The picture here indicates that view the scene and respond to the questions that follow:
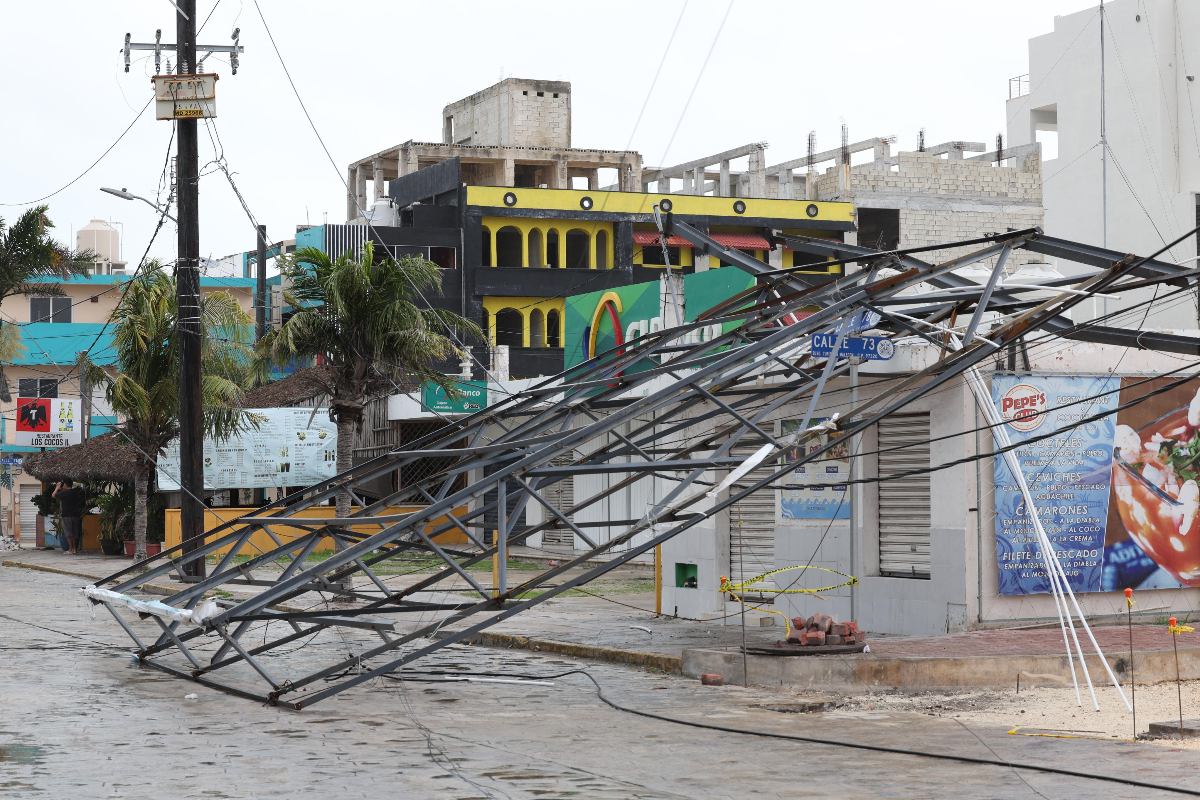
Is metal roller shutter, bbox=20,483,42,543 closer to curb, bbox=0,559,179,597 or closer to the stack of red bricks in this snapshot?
curb, bbox=0,559,179,597

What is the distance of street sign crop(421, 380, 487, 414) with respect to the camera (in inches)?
1307

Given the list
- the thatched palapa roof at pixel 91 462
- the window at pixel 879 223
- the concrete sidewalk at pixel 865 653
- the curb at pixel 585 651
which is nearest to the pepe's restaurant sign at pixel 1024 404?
the concrete sidewalk at pixel 865 653

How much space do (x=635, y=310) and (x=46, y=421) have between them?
78.4 feet

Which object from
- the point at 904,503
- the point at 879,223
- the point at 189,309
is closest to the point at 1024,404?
the point at 904,503

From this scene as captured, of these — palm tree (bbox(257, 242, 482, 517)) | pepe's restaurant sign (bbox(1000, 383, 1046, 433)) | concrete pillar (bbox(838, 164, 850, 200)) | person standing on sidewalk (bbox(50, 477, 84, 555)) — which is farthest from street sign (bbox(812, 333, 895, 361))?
concrete pillar (bbox(838, 164, 850, 200))

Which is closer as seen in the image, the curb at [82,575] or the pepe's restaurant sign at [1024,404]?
the pepe's restaurant sign at [1024,404]

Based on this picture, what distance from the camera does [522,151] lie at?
72.9m

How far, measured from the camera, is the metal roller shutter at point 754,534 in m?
18.1

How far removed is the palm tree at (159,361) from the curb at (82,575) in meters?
2.00

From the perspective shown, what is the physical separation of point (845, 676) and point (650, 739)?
120 inches

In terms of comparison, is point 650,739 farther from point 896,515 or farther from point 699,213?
point 699,213

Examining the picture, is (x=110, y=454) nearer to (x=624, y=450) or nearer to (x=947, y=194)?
(x=624, y=450)

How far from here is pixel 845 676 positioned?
40.7ft

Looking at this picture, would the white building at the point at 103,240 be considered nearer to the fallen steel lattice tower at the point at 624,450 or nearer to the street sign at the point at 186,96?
the street sign at the point at 186,96
